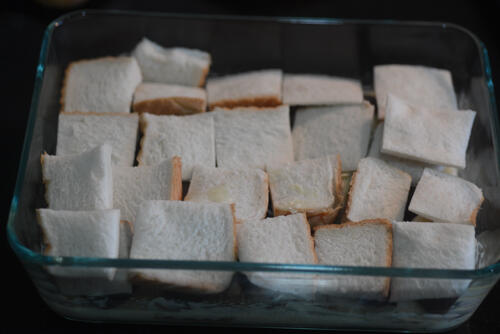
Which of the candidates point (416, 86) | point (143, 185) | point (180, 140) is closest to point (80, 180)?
point (143, 185)

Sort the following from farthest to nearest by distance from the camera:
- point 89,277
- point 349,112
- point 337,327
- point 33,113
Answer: point 349,112 → point 33,113 → point 337,327 → point 89,277

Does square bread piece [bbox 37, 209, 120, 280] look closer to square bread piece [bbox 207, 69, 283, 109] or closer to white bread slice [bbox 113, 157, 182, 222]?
white bread slice [bbox 113, 157, 182, 222]

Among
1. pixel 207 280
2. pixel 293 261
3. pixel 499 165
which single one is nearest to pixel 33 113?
pixel 207 280

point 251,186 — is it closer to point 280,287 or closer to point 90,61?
point 280,287

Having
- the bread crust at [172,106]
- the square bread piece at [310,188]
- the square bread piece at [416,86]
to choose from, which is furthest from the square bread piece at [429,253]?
the bread crust at [172,106]

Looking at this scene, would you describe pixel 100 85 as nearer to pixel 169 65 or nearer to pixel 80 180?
pixel 169 65

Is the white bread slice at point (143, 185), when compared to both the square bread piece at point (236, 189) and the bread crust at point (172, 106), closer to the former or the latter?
the square bread piece at point (236, 189)
